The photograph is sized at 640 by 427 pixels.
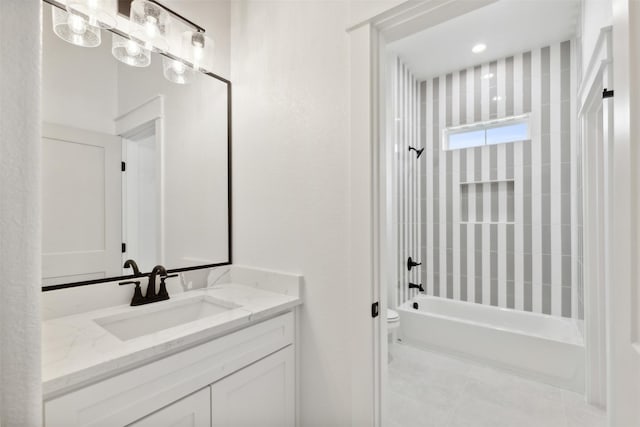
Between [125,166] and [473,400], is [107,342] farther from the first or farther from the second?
[473,400]

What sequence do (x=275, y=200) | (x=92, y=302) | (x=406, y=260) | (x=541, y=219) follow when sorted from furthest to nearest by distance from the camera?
(x=406, y=260) < (x=541, y=219) < (x=275, y=200) < (x=92, y=302)

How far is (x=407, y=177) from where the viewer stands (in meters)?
3.19

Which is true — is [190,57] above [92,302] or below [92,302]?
above

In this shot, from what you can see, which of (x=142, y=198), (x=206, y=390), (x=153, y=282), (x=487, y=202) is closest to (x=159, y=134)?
(x=142, y=198)

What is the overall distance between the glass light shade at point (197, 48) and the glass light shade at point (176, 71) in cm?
5

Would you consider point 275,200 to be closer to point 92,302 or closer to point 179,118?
point 179,118

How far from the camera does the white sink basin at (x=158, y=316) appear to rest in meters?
1.21

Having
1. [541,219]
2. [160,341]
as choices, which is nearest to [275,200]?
[160,341]

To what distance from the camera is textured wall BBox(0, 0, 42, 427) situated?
524mm

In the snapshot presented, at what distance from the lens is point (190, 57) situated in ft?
5.13

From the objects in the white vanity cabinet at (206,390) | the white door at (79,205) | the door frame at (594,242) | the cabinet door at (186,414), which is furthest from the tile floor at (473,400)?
the white door at (79,205)

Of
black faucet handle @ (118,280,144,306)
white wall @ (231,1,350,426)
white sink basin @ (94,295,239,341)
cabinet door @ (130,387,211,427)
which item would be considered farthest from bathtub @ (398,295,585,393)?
black faucet handle @ (118,280,144,306)

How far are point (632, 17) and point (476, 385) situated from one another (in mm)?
2349

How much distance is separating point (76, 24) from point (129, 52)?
0.20 meters
